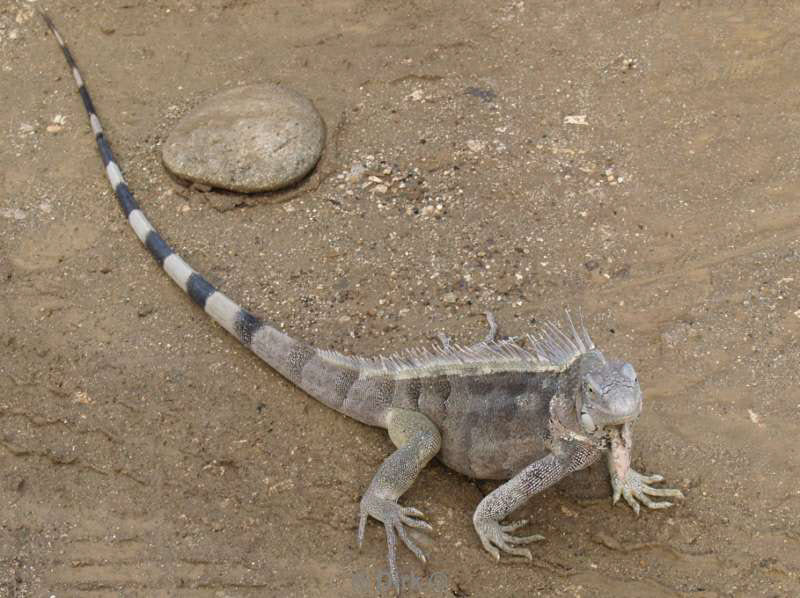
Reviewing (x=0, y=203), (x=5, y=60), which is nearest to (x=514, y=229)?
(x=0, y=203)

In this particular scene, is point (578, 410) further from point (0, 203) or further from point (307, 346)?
point (0, 203)

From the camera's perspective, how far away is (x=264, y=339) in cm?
495

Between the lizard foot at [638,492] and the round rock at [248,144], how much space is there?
3.21 meters

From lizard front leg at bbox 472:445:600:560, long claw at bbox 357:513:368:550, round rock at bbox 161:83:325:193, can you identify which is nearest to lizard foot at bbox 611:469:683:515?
lizard front leg at bbox 472:445:600:560

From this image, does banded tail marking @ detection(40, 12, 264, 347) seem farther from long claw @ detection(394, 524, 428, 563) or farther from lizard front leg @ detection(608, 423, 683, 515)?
lizard front leg @ detection(608, 423, 683, 515)

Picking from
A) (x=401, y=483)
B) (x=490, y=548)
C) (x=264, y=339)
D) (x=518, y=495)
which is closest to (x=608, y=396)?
(x=518, y=495)

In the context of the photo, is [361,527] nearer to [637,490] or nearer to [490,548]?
[490,548]

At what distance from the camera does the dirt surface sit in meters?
4.23

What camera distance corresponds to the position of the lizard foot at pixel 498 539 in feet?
13.5

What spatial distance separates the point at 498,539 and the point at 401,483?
1.91 feet

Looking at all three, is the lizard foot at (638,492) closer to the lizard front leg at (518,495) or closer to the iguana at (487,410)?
the iguana at (487,410)

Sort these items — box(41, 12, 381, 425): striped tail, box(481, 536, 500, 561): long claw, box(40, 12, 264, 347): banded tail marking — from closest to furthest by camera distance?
1. box(481, 536, 500, 561): long claw
2. box(41, 12, 381, 425): striped tail
3. box(40, 12, 264, 347): banded tail marking

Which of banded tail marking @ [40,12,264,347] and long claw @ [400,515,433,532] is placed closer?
long claw @ [400,515,433,532]

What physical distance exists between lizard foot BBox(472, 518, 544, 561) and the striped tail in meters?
0.88
